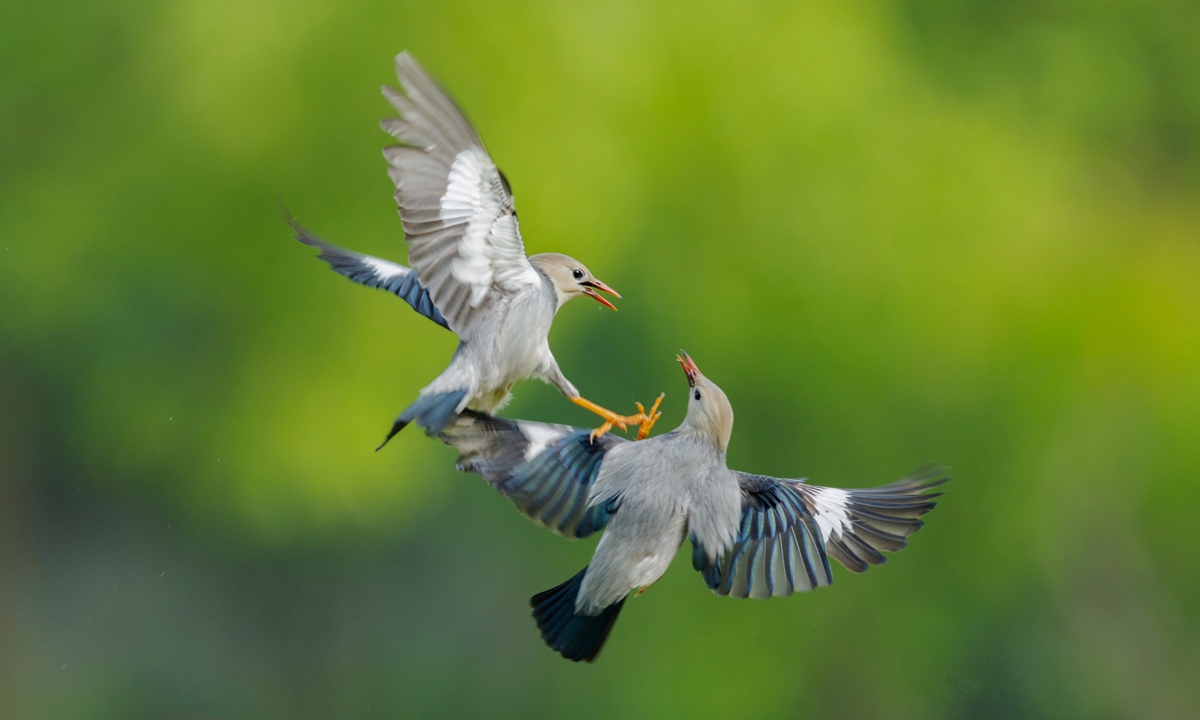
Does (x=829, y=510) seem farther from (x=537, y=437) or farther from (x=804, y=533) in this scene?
(x=537, y=437)

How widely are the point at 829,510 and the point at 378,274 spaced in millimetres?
2643

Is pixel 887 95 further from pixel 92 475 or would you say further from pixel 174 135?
pixel 92 475

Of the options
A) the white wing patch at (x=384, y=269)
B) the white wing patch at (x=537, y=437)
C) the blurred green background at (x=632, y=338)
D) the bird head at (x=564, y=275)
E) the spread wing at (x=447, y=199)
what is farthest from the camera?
the blurred green background at (x=632, y=338)

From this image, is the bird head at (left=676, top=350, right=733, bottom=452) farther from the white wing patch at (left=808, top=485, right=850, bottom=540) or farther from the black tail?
the black tail

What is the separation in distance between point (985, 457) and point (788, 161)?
12.4 feet

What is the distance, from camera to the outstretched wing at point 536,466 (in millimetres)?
4680

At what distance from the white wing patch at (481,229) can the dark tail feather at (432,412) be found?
40 cm

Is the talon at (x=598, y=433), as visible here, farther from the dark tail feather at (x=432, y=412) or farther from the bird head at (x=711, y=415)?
the dark tail feather at (x=432, y=412)

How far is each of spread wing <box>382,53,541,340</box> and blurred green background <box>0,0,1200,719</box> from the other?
7019mm

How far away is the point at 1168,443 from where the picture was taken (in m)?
12.8

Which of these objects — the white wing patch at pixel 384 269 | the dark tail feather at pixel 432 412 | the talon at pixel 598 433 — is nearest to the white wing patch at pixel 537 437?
the talon at pixel 598 433

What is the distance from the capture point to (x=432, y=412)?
467cm

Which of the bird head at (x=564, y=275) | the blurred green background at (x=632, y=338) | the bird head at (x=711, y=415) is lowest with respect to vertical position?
the blurred green background at (x=632, y=338)

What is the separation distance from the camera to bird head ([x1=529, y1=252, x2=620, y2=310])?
5.20m
